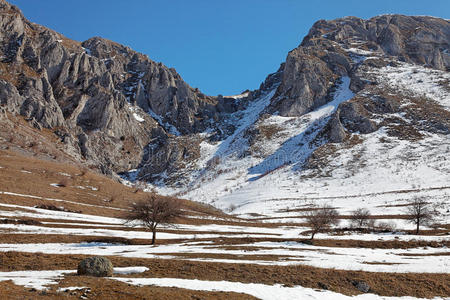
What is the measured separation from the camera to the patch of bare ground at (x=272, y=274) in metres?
22.5

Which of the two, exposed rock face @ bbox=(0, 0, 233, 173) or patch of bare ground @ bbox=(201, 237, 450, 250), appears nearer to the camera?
patch of bare ground @ bbox=(201, 237, 450, 250)

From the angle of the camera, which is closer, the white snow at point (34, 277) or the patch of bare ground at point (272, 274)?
the white snow at point (34, 277)

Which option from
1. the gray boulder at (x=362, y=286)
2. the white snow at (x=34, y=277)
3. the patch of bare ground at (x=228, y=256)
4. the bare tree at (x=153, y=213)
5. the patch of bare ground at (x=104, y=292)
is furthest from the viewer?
the bare tree at (x=153, y=213)

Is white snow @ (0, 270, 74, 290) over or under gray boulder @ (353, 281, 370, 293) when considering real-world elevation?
over

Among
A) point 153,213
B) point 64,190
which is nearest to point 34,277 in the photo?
point 153,213

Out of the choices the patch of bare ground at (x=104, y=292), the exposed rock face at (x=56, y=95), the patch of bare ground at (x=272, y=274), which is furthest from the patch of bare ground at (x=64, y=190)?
the exposed rock face at (x=56, y=95)

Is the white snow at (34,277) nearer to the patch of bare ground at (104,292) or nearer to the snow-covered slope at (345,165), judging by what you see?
the patch of bare ground at (104,292)

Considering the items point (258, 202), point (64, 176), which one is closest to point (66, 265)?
point (64, 176)

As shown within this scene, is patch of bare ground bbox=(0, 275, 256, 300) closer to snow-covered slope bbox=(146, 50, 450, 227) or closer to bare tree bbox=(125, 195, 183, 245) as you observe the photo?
bare tree bbox=(125, 195, 183, 245)

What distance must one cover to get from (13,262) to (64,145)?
13425cm

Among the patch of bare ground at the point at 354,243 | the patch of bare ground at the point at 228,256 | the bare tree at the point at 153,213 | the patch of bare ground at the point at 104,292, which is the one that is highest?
the bare tree at the point at 153,213

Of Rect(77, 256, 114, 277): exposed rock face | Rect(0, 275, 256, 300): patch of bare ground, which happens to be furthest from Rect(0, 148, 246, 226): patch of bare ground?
Rect(0, 275, 256, 300): patch of bare ground

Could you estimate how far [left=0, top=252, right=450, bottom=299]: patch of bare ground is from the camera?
22.5 metres

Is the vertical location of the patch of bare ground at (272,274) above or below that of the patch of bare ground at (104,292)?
below
